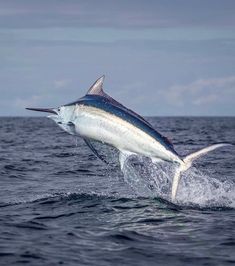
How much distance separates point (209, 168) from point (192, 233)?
13220 mm

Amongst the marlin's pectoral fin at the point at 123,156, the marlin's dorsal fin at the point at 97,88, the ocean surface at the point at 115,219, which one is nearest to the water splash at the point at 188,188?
the ocean surface at the point at 115,219

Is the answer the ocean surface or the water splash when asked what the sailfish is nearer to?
the ocean surface

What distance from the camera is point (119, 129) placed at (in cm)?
1145

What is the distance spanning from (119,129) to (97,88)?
1.03m

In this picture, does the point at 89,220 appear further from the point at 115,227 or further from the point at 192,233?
the point at 192,233

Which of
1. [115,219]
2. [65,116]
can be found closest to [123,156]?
[65,116]

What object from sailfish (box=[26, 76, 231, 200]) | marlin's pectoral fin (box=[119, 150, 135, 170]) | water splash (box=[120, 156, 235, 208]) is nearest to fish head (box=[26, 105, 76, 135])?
sailfish (box=[26, 76, 231, 200])

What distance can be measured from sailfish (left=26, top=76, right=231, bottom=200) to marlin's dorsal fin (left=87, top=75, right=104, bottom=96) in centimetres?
26

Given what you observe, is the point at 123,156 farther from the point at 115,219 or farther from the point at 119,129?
the point at 115,219

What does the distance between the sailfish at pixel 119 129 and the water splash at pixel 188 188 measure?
9.08 ft

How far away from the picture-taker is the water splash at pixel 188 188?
611 inches

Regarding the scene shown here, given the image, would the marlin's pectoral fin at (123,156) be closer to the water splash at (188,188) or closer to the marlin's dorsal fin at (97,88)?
the marlin's dorsal fin at (97,88)

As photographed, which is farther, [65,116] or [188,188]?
[188,188]

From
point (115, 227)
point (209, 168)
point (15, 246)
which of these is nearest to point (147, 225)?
point (115, 227)
